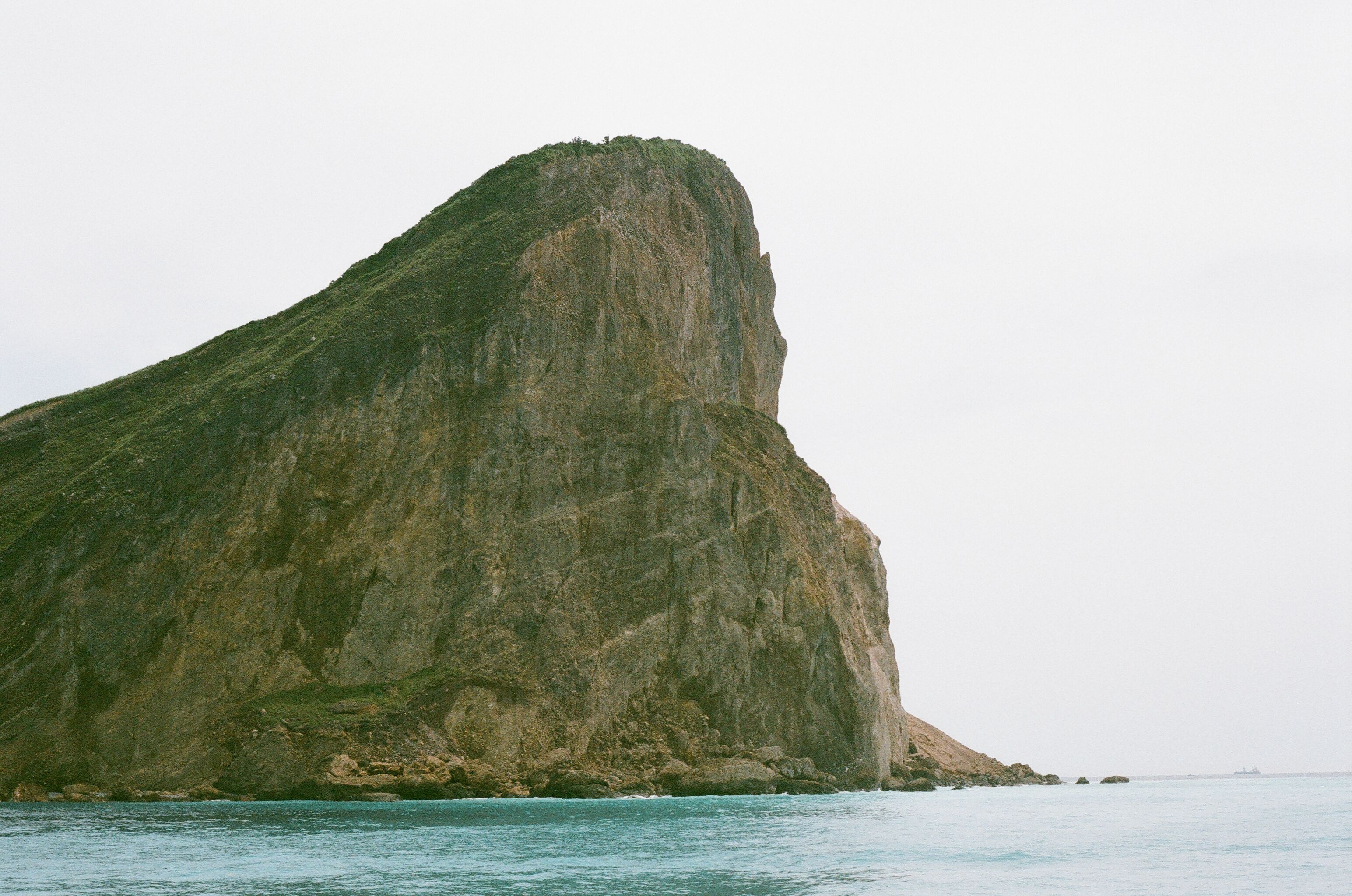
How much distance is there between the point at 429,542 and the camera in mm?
72062

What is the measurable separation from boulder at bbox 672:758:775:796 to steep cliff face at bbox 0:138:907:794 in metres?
1.14

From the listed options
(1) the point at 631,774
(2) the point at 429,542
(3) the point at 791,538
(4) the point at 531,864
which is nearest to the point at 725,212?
(3) the point at 791,538

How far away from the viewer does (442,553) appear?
7188cm

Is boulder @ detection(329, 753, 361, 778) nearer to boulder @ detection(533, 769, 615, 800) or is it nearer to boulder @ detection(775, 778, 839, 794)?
boulder @ detection(533, 769, 615, 800)

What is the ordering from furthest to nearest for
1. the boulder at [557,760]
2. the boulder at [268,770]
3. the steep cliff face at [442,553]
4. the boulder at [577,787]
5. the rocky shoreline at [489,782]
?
the boulder at [557,760] → the steep cliff face at [442,553] → the boulder at [577,787] → the boulder at [268,770] → the rocky shoreline at [489,782]

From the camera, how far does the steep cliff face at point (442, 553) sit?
217ft

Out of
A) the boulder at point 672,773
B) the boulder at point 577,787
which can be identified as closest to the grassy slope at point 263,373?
the boulder at point 577,787

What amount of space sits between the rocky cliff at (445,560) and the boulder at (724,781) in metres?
0.23

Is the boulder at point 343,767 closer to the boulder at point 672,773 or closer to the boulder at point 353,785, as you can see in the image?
the boulder at point 353,785

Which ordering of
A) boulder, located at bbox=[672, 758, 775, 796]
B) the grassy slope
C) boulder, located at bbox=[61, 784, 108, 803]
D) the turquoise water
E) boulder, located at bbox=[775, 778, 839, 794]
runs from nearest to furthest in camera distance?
the turquoise water < boulder, located at bbox=[61, 784, 108, 803] < boulder, located at bbox=[672, 758, 775, 796] < boulder, located at bbox=[775, 778, 839, 794] < the grassy slope

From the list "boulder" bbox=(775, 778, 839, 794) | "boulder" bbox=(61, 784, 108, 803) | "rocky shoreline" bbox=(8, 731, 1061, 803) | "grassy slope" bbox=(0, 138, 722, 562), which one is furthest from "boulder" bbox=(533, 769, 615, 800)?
"grassy slope" bbox=(0, 138, 722, 562)

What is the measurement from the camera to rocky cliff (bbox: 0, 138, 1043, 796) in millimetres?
65562

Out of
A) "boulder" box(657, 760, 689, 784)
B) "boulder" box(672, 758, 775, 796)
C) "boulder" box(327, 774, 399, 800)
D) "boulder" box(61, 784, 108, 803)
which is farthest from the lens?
"boulder" box(657, 760, 689, 784)

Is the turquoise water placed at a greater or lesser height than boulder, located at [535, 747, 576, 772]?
lesser
